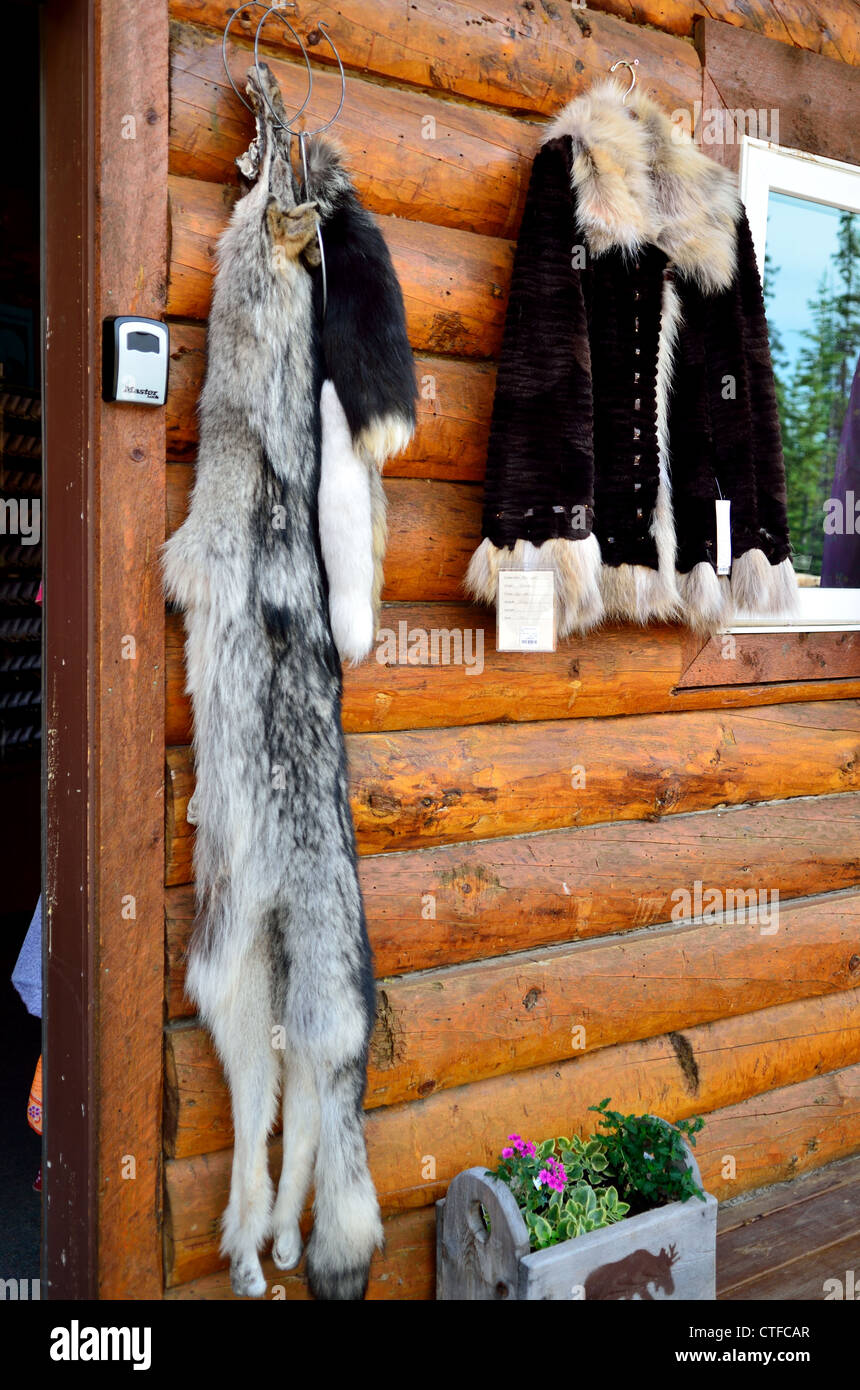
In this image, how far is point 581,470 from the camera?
7.08 ft

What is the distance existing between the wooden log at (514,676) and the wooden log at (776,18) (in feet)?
4.67

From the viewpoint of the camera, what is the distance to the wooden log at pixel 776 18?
2.44 m

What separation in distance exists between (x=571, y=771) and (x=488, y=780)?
0.24m

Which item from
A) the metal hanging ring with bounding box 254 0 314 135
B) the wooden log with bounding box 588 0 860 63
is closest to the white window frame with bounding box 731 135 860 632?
the wooden log with bounding box 588 0 860 63

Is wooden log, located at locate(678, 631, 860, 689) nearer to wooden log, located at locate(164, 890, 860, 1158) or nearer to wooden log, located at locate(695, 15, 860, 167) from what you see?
wooden log, located at locate(164, 890, 860, 1158)

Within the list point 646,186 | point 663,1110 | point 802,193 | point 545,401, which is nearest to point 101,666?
point 545,401

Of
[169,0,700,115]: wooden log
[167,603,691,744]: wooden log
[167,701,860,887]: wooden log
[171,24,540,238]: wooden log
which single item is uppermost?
[169,0,700,115]: wooden log

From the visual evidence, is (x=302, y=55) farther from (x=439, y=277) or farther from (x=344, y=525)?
(x=344, y=525)

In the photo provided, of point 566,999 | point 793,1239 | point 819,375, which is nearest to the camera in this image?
point 566,999

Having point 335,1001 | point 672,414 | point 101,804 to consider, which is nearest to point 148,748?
point 101,804

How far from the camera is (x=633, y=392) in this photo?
2291mm

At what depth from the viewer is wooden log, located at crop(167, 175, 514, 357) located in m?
1.88

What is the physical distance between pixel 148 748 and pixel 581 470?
3.35ft
